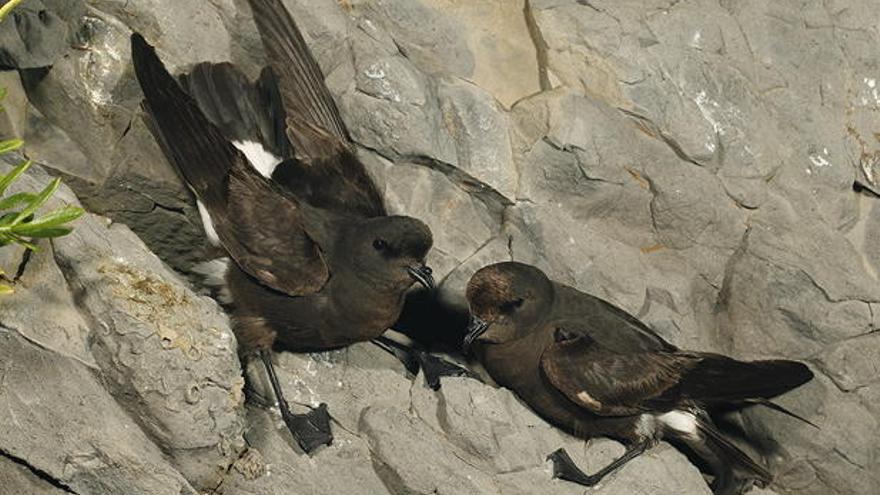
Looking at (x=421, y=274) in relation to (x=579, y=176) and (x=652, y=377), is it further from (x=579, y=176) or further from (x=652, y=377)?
(x=579, y=176)

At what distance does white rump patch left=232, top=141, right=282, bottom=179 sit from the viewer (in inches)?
374

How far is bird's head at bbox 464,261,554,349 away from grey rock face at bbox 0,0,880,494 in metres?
0.41

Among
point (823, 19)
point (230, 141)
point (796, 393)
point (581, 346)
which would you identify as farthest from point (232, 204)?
point (823, 19)

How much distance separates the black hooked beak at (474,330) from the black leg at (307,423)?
972 mm

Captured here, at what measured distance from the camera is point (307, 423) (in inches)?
330

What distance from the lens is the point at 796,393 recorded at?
9.81 metres

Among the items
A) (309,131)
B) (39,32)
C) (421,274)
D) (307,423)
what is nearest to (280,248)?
(421,274)

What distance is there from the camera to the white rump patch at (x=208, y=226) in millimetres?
8945

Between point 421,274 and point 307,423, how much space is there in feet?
3.65

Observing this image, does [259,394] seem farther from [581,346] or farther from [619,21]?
[619,21]

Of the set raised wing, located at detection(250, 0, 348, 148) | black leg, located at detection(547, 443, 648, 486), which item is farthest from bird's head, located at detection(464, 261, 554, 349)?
raised wing, located at detection(250, 0, 348, 148)

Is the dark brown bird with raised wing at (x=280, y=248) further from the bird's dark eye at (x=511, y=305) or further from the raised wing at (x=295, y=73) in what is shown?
the raised wing at (x=295, y=73)

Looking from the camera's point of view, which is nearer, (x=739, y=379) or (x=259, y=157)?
(x=739, y=379)

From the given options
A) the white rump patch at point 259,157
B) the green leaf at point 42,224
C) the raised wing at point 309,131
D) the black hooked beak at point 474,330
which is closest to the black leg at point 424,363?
the black hooked beak at point 474,330
